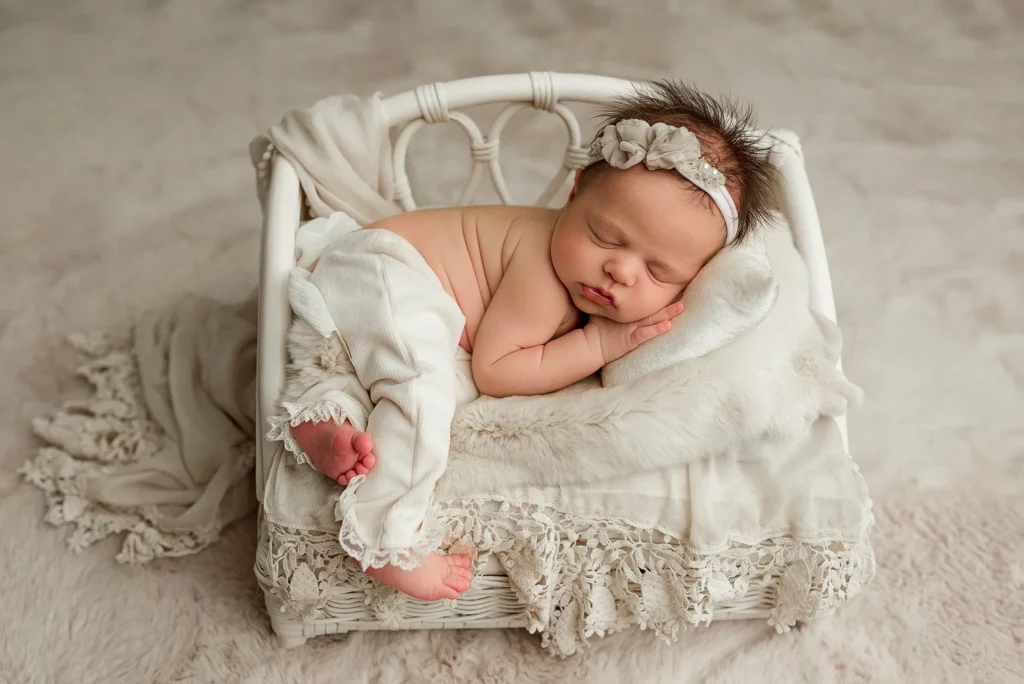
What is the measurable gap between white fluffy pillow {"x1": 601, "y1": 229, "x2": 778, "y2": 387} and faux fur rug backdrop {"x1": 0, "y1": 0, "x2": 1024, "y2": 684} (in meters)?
0.46

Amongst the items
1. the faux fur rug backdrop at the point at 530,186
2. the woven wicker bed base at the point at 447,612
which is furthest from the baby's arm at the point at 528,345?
the faux fur rug backdrop at the point at 530,186

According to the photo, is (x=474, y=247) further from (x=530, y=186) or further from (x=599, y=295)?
(x=530, y=186)

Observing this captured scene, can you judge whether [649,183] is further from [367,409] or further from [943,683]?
[943,683]

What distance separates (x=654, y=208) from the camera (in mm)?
1149

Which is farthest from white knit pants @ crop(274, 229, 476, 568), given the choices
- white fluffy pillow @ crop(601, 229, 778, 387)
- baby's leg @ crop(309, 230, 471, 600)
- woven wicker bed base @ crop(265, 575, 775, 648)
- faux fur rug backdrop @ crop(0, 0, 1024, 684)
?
faux fur rug backdrop @ crop(0, 0, 1024, 684)

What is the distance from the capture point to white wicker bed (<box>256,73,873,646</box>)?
3.92 ft

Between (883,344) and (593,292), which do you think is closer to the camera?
(593,292)

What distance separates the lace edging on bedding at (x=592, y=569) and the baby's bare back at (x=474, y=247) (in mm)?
282

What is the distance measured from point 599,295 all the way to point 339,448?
1.27 ft

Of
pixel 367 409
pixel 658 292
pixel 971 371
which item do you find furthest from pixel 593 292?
Answer: pixel 971 371

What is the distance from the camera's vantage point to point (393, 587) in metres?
1.17

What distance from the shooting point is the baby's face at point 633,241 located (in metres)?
1.15

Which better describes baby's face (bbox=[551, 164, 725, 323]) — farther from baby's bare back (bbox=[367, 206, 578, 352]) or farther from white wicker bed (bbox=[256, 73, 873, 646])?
white wicker bed (bbox=[256, 73, 873, 646])

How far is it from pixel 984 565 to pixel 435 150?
1421mm
